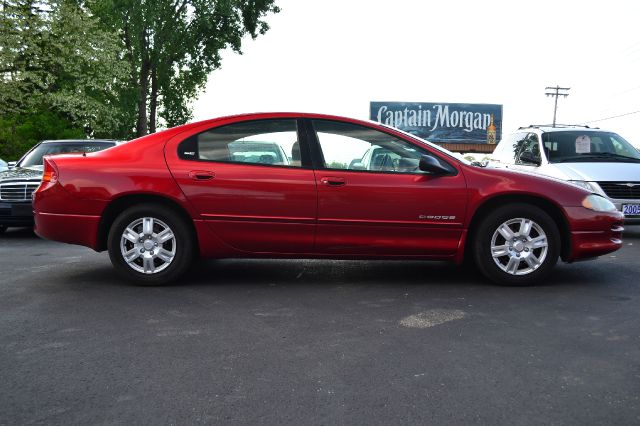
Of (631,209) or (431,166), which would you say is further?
(631,209)

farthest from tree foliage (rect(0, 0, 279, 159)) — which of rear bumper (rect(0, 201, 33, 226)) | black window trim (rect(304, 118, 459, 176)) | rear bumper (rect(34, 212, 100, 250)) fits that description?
black window trim (rect(304, 118, 459, 176))

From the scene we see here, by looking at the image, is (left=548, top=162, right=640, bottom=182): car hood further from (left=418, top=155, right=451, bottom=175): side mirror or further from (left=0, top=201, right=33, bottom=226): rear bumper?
(left=0, top=201, right=33, bottom=226): rear bumper

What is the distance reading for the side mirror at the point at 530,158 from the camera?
34.1 feet

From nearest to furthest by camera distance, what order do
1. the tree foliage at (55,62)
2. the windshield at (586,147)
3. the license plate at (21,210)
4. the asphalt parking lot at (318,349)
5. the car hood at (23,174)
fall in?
the asphalt parking lot at (318,349), the license plate at (21,210), the car hood at (23,174), the windshield at (586,147), the tree foliage at (55,62)

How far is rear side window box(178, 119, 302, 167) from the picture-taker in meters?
5.69

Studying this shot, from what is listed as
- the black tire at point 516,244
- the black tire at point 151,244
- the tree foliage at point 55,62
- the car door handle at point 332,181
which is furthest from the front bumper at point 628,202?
the tree foliage at point 55,62

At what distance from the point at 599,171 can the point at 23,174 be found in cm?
837

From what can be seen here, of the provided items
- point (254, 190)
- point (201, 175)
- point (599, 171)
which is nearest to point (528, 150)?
point (599, 171)

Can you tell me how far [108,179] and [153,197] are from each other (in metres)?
0.41

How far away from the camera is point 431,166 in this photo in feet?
18.4

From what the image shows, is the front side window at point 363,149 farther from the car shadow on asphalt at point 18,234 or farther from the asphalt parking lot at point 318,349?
the car shadow on asphalt at point 18,234

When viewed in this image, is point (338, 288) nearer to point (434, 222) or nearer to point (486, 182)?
point (434, 222)

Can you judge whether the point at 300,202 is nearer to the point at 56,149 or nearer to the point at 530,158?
the point at 530,158

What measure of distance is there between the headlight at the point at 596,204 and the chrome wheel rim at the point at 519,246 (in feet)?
1.63
